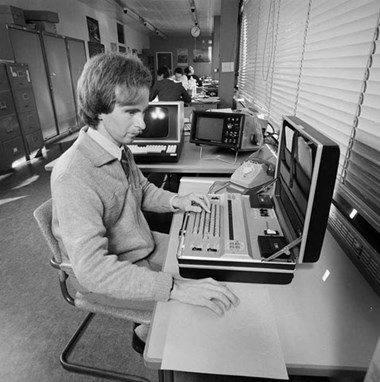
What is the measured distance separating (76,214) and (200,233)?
0.38m

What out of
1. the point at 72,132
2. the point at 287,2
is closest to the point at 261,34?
the point at 287,2

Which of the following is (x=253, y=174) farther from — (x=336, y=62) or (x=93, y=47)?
(x=93, y=47)

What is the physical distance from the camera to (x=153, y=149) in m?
1.87

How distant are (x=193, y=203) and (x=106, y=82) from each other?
545 millimetres

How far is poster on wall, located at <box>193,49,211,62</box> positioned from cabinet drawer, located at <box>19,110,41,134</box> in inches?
449

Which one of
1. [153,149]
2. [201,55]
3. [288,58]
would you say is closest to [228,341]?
[153,149]

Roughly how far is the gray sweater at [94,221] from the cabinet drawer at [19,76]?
375 cm

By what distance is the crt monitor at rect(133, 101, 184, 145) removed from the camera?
1.93 meters

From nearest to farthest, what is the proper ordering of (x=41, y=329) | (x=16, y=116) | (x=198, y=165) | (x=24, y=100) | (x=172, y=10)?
1. (x=41, y=329)
2. (x=198, y=165)
3. (x=16, y=116)
4. (x=24, y=100)
5. (x=172, y=10)

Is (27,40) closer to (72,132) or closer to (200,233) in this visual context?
(72,132)

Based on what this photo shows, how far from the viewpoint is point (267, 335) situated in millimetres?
656

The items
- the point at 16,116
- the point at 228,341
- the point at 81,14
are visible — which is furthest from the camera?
the point at 81,14

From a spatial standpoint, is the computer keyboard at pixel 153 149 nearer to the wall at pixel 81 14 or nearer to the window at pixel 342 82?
the window at pixel 342 82

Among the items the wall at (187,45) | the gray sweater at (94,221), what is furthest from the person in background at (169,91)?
the wall at (187,45)
